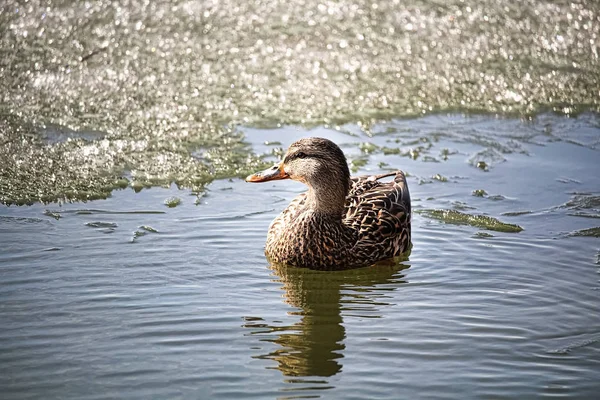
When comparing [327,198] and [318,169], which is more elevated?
[318,169]

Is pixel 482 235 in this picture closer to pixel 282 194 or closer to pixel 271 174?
pixel 271 174

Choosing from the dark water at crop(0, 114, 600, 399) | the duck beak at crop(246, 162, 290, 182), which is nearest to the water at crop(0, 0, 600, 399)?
the dark water at crop(0, 114, 600, 399)

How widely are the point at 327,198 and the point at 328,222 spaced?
19 centimetres

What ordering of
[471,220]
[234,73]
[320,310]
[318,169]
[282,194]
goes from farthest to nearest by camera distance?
[234,73], [282,194], [471,220], [318,169], [320,310]

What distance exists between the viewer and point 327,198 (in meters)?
7.16

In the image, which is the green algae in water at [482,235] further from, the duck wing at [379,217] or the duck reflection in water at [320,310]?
the duck reflection in water at [320,310]

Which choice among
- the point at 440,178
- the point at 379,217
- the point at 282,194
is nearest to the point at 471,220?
the point at 379,217

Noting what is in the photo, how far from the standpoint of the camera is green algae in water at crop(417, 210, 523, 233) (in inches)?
297

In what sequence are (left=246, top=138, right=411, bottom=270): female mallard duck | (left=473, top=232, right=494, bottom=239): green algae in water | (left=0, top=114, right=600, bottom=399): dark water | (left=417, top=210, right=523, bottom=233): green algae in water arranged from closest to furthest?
(left=0, top=114, right=600, bottom=399): dark water < (left=246, top=138, right=411, bottom=270): female mallard duck < (left=473, top=232, right=494, bottom=239): green algae in water < (left=417, top=210, right=523, bottom=233): green algae in water

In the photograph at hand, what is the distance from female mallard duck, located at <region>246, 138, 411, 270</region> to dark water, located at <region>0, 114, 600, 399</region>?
151 mm

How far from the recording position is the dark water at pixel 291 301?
16.2 feet

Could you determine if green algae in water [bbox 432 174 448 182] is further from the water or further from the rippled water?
the rippled water

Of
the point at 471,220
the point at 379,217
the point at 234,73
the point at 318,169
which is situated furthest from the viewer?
the point at 234,73

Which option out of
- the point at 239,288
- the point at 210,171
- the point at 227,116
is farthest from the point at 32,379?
the point at 227,116
